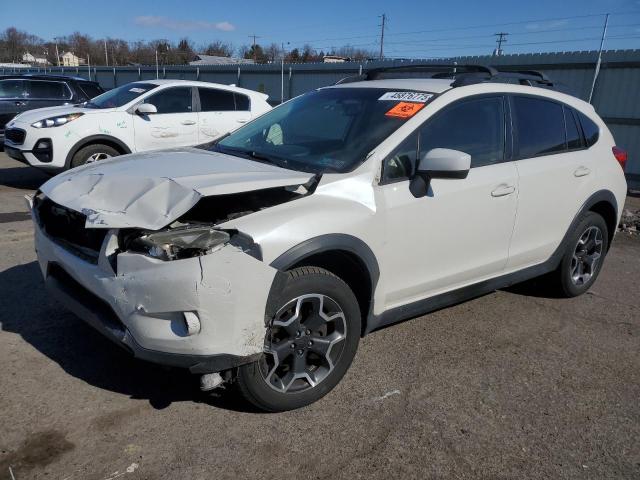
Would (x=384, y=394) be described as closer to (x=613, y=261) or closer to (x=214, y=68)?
(x=613, y=261)

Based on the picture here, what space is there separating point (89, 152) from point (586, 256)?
7.07 m

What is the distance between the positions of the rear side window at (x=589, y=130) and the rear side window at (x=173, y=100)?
21.2 feet

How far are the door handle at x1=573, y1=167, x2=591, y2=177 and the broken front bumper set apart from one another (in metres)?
3.03

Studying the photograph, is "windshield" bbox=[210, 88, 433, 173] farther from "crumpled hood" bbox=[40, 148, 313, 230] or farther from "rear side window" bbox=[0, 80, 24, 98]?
"rear side window" bbox=[0, 80, 24, 98]

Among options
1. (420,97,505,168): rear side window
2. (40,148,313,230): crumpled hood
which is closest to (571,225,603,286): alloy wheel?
(420,97,505,168): rear side window

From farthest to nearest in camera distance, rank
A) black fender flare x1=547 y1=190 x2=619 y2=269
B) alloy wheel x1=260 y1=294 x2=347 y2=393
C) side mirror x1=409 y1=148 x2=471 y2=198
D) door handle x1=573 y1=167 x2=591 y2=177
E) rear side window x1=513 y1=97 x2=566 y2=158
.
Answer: black fender flare x1=547 y1=190 x2=619 y2=269 → door handle x1=573 y1=167 x2=591 y2=177 → rear side window x1=513 y1=97 x2=566 y2=158 → side mirror x1=409 y1=148 x2=471 y2=198 → alloy wheel x1=260 y1=294 x2=347 y2=393

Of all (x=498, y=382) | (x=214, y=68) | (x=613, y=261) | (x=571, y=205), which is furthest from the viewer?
(x=214, y=68)

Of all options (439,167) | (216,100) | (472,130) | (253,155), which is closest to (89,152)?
(216,100)

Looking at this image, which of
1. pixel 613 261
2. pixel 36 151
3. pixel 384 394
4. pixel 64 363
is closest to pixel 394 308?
pixel 384 394

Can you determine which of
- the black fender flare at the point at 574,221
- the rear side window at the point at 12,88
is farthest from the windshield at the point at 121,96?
the black fender flare at the point at 574,221

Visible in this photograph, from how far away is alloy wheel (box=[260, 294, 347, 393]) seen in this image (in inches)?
113

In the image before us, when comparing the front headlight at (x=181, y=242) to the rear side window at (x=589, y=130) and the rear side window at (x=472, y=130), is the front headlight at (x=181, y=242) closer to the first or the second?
the rear side window at (x=472, y=130)

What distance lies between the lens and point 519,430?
298 cm

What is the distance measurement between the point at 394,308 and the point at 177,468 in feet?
5.21
